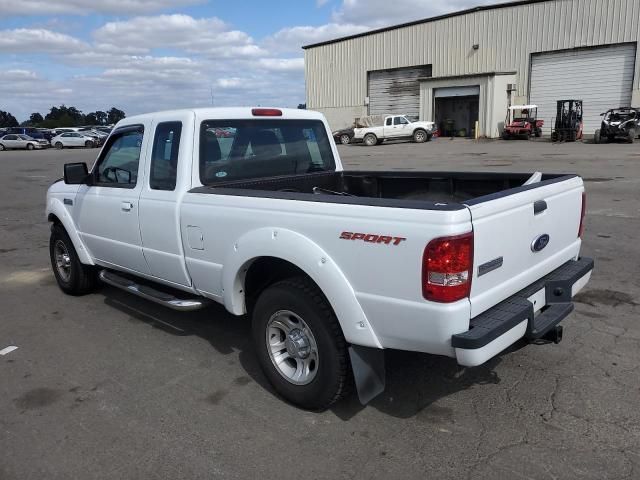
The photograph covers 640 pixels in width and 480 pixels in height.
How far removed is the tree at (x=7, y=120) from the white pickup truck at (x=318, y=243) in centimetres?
11462

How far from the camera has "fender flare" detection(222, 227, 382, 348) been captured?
2.94 metres

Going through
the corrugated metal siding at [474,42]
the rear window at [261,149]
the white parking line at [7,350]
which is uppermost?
the corrugated metal siding at [474,42]

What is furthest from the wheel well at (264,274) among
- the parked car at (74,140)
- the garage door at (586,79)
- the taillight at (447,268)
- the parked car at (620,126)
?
the parked car at (74,140)

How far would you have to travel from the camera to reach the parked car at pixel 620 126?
27766mm

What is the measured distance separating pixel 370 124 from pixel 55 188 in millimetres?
33470

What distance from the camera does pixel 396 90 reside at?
1700 inches

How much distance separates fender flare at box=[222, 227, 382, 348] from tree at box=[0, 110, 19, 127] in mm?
115996

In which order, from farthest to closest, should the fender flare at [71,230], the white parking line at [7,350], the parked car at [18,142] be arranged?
the parked car at [18,142]
the fender flare at [71,230]
the white parking line at [7,350]

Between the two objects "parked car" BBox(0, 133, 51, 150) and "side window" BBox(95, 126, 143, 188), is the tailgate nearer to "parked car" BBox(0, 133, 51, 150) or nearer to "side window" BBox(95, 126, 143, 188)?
"side window" BBox(95, 126, 143, 188)

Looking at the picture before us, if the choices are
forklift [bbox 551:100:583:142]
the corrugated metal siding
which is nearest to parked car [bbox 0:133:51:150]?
the corrugated metal siding

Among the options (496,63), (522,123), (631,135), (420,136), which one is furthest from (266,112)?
(496,63)

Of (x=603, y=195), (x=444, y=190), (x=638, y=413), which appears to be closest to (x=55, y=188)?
(x=444, y=190)

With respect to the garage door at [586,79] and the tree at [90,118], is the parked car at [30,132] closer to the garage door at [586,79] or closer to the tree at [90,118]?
the garage door at [586,79]

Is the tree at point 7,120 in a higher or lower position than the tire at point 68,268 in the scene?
higher
